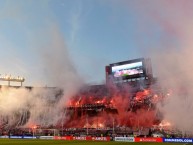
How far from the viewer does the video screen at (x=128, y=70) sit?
133 meters

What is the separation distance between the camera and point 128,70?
449ft

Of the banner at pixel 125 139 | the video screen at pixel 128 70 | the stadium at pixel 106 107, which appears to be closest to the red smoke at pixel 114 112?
the stadium at pixel 106 107

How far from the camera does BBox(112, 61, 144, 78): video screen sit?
13288 centimetres

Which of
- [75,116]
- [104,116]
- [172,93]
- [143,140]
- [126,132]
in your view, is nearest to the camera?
[143,140]

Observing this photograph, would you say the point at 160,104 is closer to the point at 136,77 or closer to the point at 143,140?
the point at 143,140

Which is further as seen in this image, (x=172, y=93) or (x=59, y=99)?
(x=59, y=99)

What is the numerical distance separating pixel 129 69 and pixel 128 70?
73cm

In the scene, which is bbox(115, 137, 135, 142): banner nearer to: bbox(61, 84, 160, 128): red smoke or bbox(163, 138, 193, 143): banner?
bbox(163, 138, 193, 143): banner

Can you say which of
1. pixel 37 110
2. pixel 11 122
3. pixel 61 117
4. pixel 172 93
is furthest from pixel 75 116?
pixel 172 93

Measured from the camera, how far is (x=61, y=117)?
131250mm

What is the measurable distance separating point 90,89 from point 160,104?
45788mm

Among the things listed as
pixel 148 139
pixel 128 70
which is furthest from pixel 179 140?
pixel 128 70

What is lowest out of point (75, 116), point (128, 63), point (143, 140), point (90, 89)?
point (143, 140)

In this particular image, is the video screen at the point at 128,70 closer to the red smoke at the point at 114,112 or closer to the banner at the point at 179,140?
the red smoke at the point at 114,112
